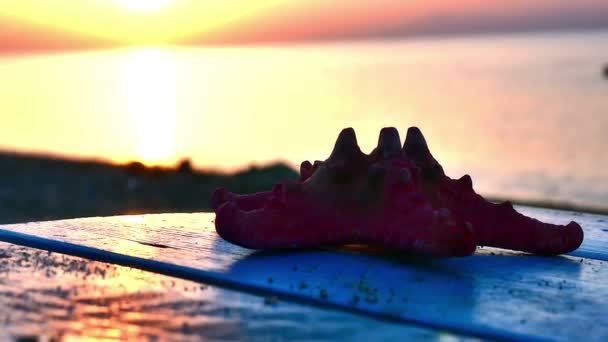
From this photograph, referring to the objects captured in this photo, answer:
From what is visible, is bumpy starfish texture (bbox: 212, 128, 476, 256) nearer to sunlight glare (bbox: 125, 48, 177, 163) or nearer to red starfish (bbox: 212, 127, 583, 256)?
red starfish (bbox: 212, 127, 583, 256)

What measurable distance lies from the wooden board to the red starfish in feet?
0.21

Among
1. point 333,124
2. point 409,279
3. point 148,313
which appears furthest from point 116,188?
point 333,124

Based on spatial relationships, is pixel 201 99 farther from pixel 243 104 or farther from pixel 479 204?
pixel 479 204

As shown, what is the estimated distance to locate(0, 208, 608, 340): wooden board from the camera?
1987 millimetres

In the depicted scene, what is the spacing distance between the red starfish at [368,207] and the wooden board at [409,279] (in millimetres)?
64

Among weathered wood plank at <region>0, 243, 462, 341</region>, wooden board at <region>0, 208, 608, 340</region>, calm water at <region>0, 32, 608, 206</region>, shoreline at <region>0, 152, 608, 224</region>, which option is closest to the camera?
weathered wood plank at <region>0, 243, 462, 341</region>

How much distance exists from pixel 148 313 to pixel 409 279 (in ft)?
2.22

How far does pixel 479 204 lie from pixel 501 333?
2.65 ft

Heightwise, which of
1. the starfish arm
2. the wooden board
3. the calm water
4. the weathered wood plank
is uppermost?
the calm water

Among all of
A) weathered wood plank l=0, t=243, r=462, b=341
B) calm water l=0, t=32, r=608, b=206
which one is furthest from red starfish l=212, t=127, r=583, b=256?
calm water l=0, t=32, r=608, b=206

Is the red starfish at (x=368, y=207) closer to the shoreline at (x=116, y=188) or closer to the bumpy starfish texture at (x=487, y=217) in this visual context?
the bumpy starfish texture at (x=487, y=217)

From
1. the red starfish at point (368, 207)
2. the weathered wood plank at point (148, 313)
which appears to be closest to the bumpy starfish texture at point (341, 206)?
the red starfish at point (368, 207)

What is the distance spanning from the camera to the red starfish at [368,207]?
7.95 ft

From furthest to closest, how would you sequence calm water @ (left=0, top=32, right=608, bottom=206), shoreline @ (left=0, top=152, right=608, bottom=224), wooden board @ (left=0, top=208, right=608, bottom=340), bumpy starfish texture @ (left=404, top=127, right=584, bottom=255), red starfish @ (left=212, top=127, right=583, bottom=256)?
calm water @ (left=0, top=32, right=608, bottom=206)
shoreline @ (left=0, top=152, right=608, bottom=224)
bumpy starfish texture @ (left=404, top=127, right=584, bottom=255)
red starfish @ (left=212, top=127, right=583, bottom=256)
wooden board @ (left=0, top=208, right=608, bottom=340)
